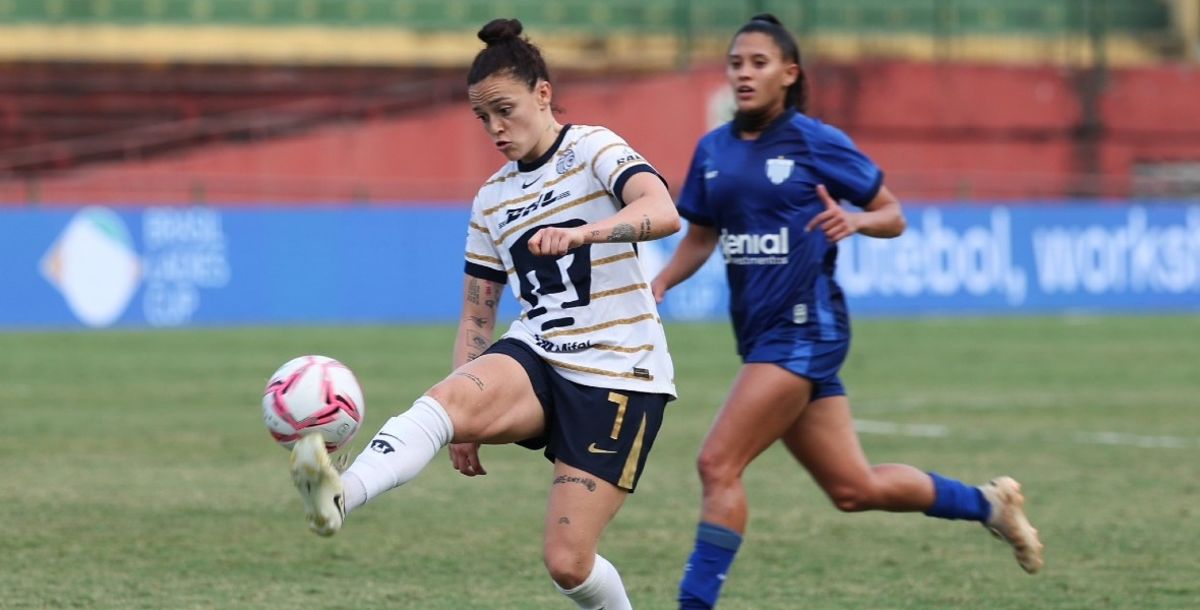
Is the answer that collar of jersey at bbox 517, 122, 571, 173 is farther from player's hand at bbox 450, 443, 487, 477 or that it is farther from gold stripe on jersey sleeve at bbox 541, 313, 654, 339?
player's hand at bbox 450, 443, 487, 477

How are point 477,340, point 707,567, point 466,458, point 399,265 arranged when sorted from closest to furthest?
point 466,458
point 477,340
point 707,567
point 399,265

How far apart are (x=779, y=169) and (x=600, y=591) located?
1.84 m

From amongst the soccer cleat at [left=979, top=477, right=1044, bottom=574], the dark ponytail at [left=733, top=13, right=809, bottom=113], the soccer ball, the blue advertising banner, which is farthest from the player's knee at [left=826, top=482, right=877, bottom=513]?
the blue advertising banner

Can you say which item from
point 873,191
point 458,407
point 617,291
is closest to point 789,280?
point 873,191

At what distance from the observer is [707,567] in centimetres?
607

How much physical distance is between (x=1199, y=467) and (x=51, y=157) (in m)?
20.1

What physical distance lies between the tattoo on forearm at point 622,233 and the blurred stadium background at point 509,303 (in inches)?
74.4

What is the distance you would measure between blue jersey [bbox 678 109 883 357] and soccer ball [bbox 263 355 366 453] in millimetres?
1852

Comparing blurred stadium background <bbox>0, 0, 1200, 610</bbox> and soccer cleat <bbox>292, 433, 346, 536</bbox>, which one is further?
blurred stadium background <bbox>0, 0, 1200, 610</bbox>

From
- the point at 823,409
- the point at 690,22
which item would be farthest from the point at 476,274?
the point at 690,22

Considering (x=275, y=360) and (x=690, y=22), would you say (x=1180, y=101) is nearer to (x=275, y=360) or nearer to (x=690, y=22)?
(x=690, y=22)

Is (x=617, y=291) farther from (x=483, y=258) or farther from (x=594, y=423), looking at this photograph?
A: (x=483, y=258)

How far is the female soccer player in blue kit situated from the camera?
20.8 feet

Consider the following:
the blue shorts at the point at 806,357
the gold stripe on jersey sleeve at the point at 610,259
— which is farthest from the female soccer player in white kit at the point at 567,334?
the blue shorts at the point at 806,357
